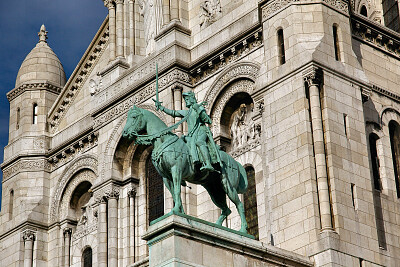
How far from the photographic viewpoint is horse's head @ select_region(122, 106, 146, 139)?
31453 mm

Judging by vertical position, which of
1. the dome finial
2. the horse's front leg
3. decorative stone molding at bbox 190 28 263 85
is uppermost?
the dome finial

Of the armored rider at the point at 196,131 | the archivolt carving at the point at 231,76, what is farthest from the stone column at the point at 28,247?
the armored rider at the point at 196,131

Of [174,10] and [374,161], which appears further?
[174,10]

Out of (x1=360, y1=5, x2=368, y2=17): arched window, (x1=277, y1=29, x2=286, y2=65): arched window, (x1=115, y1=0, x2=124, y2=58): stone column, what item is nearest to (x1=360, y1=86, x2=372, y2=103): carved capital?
(x1=277, y1=29, x2=286, y2=65): arched window

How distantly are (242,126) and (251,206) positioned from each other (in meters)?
3.49

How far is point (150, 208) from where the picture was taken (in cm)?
4147

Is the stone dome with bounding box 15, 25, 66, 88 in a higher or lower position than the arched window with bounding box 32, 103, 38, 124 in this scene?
higher

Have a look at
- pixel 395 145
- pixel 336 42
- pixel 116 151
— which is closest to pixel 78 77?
pixel 116 151

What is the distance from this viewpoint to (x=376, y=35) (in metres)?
38.9

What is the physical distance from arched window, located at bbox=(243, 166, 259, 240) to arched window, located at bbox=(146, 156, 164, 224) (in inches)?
180

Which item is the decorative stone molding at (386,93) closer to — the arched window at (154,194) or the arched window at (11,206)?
the arched window at (154,194)

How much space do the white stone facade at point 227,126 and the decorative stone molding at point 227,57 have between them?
1.9 inches

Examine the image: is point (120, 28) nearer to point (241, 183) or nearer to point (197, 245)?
point (241, 183)

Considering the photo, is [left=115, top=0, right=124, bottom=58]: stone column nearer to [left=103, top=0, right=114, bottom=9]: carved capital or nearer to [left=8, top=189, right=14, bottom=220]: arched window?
[left=103, top=0, right=114, bottom=9]: carved capital
